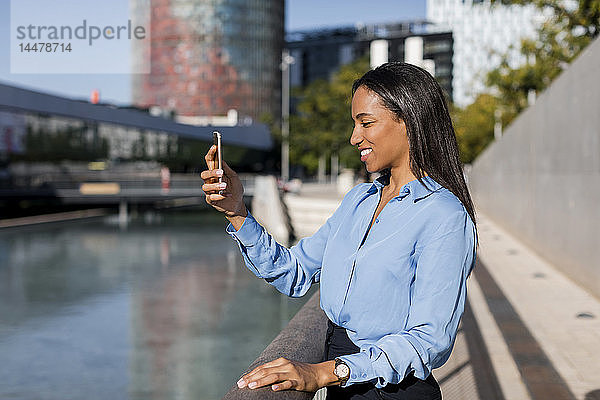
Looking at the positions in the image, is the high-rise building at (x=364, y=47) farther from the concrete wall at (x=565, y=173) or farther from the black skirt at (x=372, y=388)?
the black skirt at (x=372, y=388)

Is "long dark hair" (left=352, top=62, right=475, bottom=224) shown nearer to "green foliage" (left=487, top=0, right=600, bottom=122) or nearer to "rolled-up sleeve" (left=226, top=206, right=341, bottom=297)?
"rolled-up sleeve" (left=226, top=206, right=341, bottom=297)

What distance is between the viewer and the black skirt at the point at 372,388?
197 cm

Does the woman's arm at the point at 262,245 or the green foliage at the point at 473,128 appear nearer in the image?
the woman's arm at the point at 262,245

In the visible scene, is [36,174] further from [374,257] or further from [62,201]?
[374,257]

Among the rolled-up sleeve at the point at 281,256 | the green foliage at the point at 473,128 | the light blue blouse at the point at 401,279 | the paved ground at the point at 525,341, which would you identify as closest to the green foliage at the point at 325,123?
the green foliage at the point at 473,128

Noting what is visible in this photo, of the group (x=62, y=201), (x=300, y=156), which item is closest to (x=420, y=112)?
(x=62, y=201)

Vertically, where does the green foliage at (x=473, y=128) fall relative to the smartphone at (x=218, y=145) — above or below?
above

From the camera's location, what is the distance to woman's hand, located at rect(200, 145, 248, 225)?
6.49 feet

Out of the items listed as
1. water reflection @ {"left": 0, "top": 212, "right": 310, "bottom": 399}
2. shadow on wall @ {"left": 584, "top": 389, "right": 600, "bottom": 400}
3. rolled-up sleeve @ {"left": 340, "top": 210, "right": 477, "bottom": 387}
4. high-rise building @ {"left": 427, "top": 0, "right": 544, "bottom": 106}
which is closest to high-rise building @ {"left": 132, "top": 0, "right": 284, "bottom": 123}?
high-rise building @ {"left": 427, "top": 0, "right": 544, "bottom": 106}

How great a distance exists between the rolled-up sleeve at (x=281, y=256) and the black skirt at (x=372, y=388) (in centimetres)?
28

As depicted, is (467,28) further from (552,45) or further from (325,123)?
(552,45)

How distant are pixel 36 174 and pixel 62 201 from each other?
1754 mm

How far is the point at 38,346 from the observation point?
11023 mm

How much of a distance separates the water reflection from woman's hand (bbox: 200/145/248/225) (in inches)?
271
